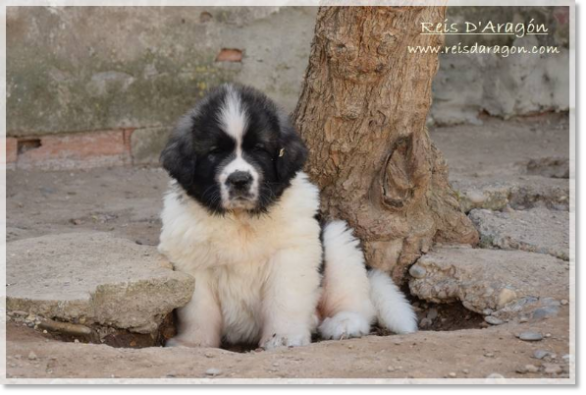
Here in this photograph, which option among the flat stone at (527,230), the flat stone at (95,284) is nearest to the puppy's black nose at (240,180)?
the flat stone at (95,284)

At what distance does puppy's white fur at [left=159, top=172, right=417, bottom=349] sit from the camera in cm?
435

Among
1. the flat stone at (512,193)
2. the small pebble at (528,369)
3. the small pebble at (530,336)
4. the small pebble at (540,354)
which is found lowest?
the small pebble at (528,369)

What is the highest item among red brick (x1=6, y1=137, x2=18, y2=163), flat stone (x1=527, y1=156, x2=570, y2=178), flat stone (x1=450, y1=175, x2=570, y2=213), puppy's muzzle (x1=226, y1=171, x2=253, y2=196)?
red brick (x1=6, y1=137, x2=18, y2=163)

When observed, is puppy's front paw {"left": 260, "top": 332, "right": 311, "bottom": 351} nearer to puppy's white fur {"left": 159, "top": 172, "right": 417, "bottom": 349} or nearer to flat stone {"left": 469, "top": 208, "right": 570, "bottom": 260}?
puppy's white fur {"left": 159, "top": 172, "right": 417, "bottom": 349}

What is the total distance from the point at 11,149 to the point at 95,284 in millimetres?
3388

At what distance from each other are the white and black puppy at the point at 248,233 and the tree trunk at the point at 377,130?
15.9 inches

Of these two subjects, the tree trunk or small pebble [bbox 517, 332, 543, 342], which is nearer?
small pebble [bbox 517, 332, 543, 342]

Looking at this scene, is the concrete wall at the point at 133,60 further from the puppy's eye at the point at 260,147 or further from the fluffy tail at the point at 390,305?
the puppy's eye at the point at 260,147

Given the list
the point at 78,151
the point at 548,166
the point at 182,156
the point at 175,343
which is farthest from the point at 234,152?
the point at 548,166

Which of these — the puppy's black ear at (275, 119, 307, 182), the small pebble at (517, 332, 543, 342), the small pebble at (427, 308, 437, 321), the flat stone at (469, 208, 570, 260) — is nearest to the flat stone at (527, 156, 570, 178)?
the flat stone at (469, 208, 570, 260)

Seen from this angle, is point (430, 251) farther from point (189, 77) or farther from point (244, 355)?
point (189, 77)

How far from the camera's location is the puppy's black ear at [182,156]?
168 inches

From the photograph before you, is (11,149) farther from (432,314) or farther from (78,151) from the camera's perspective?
(432,314)

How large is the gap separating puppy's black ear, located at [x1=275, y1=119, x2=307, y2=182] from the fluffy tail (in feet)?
2.82
